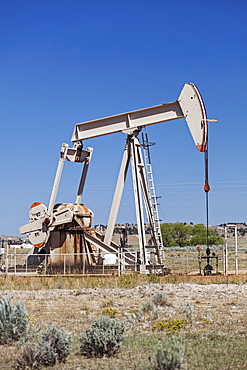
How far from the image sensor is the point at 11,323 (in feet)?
25.8

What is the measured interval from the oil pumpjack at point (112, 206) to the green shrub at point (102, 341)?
33.6 ft

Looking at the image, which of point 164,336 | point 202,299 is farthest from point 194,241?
point 164,336

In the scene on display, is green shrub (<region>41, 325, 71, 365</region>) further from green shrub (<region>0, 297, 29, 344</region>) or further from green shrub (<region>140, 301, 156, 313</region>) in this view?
green shrub (<region>140, 301, 156, 313</region>)

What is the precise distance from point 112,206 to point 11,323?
10997 mm

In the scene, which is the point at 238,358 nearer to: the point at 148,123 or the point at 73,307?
the point at 73,307

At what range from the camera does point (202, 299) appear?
1184cm

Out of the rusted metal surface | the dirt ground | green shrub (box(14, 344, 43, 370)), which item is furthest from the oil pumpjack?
green shrub (box(14, 344, 43, 370))

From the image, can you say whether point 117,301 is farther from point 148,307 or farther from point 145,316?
point 145,316

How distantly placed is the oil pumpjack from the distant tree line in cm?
3342

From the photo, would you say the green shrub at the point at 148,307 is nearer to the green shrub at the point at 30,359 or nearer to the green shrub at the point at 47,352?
the green shrub at the point at 47,352

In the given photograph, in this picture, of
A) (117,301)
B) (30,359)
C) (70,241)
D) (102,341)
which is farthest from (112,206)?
(30,359)

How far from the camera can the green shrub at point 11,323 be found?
769 cm

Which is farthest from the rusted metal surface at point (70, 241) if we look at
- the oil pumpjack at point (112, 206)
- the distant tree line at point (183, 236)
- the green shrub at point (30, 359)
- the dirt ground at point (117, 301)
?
the distant tree line at point (183, 236)

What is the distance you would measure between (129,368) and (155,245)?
12.2m
